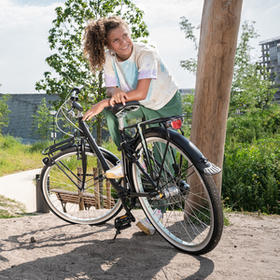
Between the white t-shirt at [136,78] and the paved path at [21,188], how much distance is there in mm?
7075

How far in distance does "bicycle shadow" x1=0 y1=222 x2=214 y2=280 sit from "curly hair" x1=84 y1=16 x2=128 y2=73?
4.59 feet

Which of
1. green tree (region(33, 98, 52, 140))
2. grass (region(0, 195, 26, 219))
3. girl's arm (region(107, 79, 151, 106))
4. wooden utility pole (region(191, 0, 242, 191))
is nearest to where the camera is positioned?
girl's arm (region(107, 79, 151, 106))

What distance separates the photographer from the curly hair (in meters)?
2.42

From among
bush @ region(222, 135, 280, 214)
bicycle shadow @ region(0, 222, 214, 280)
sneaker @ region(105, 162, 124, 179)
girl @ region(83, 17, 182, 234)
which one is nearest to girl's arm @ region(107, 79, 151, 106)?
girl @ region(83, 17, 182, 234)

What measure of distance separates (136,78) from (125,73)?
0.09 m

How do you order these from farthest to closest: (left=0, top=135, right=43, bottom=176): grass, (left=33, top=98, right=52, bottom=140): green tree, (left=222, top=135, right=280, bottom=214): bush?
(left=33, top=98, right=52, bottom=140): green tree < (left=0, top=135, right=43, bottom=176): grass < (left=222, top=135, right=280, bottom=214): bush

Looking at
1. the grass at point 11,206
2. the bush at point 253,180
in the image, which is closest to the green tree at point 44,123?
the grass at point 11,206

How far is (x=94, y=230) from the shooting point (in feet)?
9.59

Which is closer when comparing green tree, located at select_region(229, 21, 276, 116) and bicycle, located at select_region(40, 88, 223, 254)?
bicycle, located at select_region(40, 88, 223, 254)

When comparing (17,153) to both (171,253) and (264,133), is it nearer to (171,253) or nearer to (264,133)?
(264,133)

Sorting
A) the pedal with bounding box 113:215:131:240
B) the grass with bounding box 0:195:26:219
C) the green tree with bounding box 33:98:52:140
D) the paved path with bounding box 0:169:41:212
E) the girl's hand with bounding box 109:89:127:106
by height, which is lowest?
the paved path with bounding box 0:169:41:212

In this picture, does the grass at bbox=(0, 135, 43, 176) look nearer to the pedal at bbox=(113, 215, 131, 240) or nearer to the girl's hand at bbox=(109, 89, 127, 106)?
the pedal at bbox=(113, 215, 131, 240)

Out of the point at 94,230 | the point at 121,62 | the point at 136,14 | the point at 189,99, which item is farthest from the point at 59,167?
the point at 189,99

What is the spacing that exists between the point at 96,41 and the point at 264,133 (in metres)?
6.62
